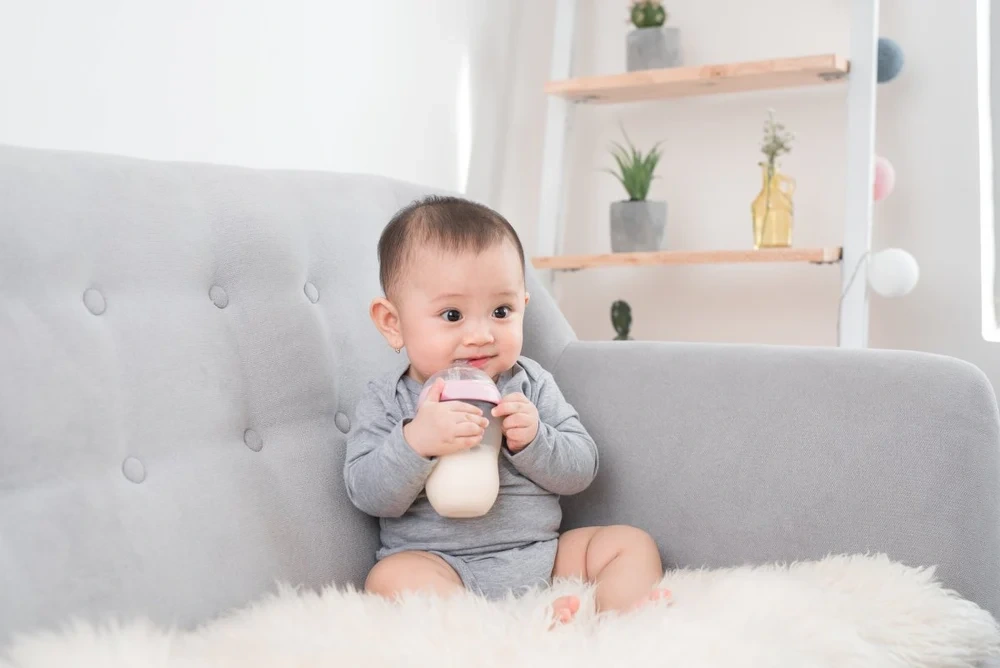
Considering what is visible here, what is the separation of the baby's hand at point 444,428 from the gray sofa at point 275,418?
0.16 meters

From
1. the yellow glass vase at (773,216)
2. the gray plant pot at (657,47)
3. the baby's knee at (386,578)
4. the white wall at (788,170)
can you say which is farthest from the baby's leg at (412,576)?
the gray plant pot at (657,47)

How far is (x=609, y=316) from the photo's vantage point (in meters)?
2.84

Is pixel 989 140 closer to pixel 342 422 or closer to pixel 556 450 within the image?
pixel 556 450

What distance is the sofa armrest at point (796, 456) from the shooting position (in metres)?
1.15

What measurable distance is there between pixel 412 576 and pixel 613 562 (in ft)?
0.80

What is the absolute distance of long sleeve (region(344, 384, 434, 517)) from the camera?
3.69ft

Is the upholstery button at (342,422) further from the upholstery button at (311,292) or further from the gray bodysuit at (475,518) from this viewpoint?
the upholstery button at (311,292)

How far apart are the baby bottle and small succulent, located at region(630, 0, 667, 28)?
1.73m

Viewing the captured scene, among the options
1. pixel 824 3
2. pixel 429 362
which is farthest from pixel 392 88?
pixel 429 362

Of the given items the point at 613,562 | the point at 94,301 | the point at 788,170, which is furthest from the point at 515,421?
the point at 788,170

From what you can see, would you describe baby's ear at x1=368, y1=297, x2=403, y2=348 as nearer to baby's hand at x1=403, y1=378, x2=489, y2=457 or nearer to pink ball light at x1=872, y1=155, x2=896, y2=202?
baby's hand at x1=403, y1=378, x2=489, y2=457

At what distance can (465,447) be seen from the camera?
1107 millimetres

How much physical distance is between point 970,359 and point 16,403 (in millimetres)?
2091

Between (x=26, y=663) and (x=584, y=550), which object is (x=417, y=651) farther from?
(x=584, y=550)
